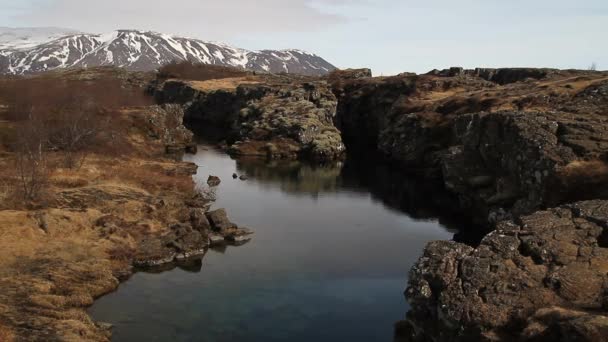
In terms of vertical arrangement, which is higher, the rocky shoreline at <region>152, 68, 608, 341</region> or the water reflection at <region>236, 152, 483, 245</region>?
the rocky shoreline at <region>152, 68, 608, 341</region>

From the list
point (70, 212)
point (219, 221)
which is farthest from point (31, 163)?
point (219, 221)

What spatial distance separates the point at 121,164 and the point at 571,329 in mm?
71030

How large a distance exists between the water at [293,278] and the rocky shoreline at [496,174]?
574 centimetres

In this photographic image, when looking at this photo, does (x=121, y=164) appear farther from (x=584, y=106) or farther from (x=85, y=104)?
(x=584, y=106)

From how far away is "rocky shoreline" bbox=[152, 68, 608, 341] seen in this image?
30.3 meters

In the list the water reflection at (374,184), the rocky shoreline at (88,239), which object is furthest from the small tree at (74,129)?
the water reflection at (374,184)

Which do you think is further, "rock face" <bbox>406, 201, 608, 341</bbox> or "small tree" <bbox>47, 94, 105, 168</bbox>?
"small tree" <bbox>47, 94, 105, 168</bbox>

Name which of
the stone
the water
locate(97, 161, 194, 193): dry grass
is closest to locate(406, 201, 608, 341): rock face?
the water

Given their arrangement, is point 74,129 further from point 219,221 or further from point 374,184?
point 374,184

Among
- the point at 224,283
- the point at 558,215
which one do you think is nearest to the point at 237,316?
the point at 224,283

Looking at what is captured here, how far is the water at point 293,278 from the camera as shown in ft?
125

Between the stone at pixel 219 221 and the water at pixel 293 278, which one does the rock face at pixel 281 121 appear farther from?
the stone at pixel 219 221

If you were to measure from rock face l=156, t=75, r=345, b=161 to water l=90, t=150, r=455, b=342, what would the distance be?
126 feet

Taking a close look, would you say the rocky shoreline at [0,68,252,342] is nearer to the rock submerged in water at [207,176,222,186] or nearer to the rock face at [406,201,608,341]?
the rock submerged in water at [207,176,222,186]
